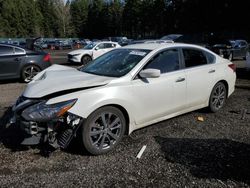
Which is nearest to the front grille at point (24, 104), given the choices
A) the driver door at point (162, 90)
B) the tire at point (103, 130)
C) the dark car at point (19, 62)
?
the tire at point (103, 130)

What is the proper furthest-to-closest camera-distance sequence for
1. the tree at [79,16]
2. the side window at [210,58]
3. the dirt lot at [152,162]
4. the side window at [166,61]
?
the tree at [79,16] → the side window at [210,58] → the side window at [166,61] → the dirt lot at [152,162]

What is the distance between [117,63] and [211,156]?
2202 mm

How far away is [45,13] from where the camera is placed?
100 meters

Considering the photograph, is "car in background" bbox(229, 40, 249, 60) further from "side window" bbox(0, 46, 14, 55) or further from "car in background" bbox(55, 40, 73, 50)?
"car in background" bbox(55, 40, 73, 50)

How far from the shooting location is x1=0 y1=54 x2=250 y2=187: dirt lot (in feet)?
12.8

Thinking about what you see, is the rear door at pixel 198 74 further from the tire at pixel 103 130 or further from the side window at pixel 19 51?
the side window at pixel 19 51

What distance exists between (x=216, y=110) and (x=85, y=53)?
1336cm

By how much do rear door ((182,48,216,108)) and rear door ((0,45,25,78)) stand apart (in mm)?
6826

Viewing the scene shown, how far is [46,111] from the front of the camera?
169 inches

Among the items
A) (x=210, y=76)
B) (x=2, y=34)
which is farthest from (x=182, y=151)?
(x=2, y=34)

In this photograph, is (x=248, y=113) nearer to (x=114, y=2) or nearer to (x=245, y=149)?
(x=245, y=149)

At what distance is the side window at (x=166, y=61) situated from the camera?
17.7 ft

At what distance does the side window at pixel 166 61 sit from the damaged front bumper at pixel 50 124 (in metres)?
1.62

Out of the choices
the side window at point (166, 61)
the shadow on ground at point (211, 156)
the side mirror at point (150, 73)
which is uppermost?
the side window at point (166, 61)
